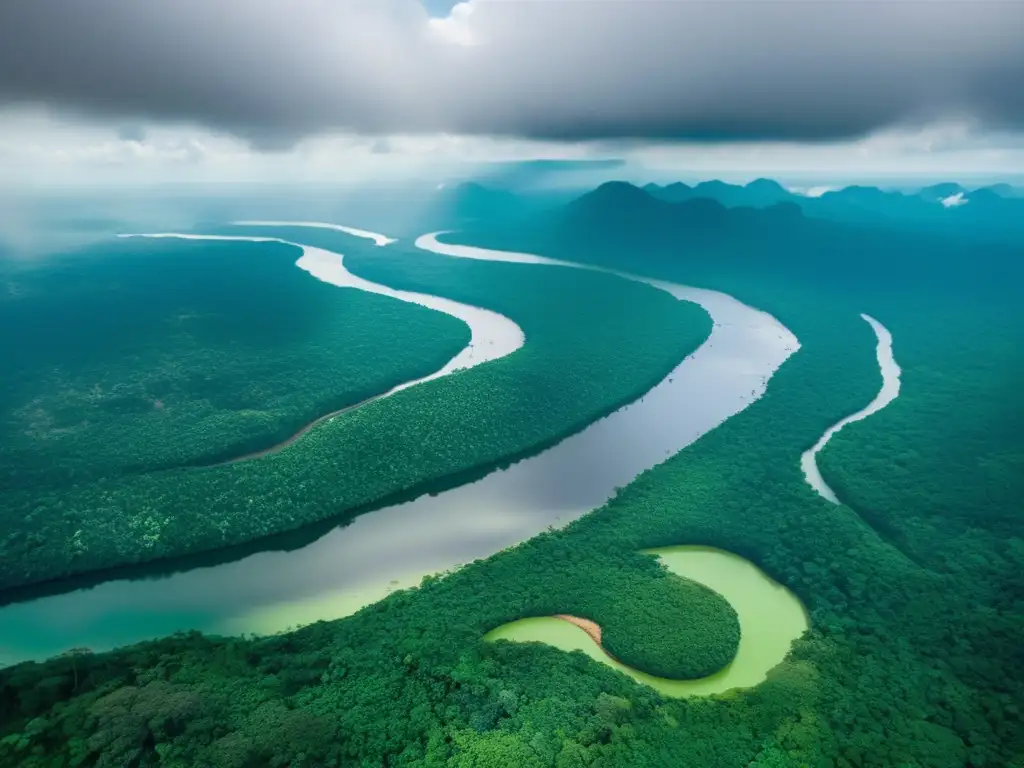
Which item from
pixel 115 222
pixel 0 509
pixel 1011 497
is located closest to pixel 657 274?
pixel 1011 497

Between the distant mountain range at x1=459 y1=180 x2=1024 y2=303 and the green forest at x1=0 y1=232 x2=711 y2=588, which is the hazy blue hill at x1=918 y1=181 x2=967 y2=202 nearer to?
the distant mountain range at x1=459 y1=180 x2=1024 y2=303

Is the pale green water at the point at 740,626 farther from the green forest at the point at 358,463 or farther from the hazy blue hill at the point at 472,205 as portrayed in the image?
the hazy blue hill at the point at 472,205

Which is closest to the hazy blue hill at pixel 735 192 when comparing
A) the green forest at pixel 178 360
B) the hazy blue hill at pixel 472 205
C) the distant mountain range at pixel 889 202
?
the distant mountain range at pixel 889 202

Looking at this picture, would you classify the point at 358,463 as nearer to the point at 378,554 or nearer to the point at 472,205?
the point at 378,554

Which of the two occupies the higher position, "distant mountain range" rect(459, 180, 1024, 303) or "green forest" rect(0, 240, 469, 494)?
"distant mountain range" rect(459, 180, 1024, 303)

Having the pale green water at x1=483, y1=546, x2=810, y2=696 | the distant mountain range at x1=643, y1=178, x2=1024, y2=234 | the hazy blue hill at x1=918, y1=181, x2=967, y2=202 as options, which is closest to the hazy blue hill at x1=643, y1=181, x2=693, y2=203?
the distant mountain range at x1=643, y1=178, x2=1024, y2=234

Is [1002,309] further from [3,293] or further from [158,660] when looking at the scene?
[3,293]
